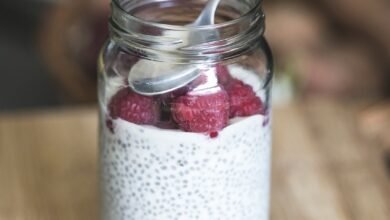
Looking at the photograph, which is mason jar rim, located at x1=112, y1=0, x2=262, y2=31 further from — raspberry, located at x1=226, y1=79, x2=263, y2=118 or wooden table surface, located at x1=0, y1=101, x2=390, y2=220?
wooden table surface, located at x1=0, y1=101, x2=390, y2=220

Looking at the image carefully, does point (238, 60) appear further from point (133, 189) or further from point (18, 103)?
point (18, 103)

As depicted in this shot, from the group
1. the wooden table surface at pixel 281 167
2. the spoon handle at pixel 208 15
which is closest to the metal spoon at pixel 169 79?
the spoon handle at pixel 208 15

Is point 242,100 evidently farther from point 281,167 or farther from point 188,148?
point 281,167

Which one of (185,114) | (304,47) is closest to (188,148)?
(185,114)

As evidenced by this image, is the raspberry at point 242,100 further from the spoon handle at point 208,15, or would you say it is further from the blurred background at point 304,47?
the blurred background at point 304,47

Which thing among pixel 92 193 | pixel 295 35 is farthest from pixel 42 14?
pixel 92 193

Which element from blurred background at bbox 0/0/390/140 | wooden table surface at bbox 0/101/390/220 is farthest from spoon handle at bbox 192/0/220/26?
blurred background at bbox 0/0/390/140
